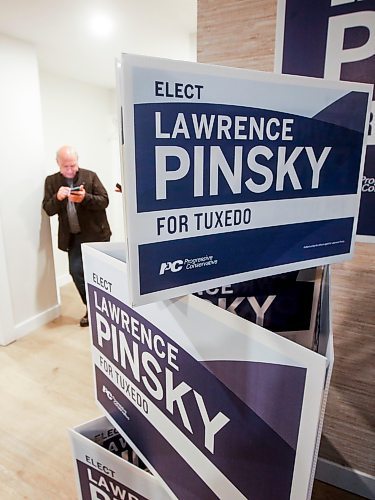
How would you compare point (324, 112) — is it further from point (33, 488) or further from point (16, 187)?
point (16, 187)

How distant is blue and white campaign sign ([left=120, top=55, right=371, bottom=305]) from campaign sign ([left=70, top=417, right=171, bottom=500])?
558mm

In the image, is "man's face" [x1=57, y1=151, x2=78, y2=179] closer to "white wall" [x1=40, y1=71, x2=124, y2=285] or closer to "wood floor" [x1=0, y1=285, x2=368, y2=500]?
"white wall" [x1=40, y1=71, x2=124, y2=285]

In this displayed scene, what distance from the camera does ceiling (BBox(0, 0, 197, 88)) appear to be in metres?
1.79

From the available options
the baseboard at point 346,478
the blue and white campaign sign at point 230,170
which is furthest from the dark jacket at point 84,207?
the blue and white campaign sign at point 230,170

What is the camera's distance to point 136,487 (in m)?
0.81

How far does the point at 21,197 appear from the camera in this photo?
2586 mm

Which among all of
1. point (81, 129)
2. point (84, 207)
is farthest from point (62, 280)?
point (81, 129)

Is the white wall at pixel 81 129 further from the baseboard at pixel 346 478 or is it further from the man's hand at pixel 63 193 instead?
the baseboard at pixel 346 478

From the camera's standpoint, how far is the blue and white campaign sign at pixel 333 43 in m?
1.01

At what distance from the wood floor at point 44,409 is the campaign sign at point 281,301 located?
1.13m

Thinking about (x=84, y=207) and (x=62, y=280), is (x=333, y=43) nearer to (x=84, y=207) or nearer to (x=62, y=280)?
(x=84, y=207)

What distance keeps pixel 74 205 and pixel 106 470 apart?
2146 millimetres

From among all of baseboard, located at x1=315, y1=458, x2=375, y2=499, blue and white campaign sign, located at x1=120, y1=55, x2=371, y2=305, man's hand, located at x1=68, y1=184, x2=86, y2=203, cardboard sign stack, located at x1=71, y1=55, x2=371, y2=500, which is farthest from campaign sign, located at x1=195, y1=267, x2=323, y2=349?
Answer: man's hand, located at x1=68, y1=184, x2=86, y2=203

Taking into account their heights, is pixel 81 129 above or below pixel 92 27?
below
